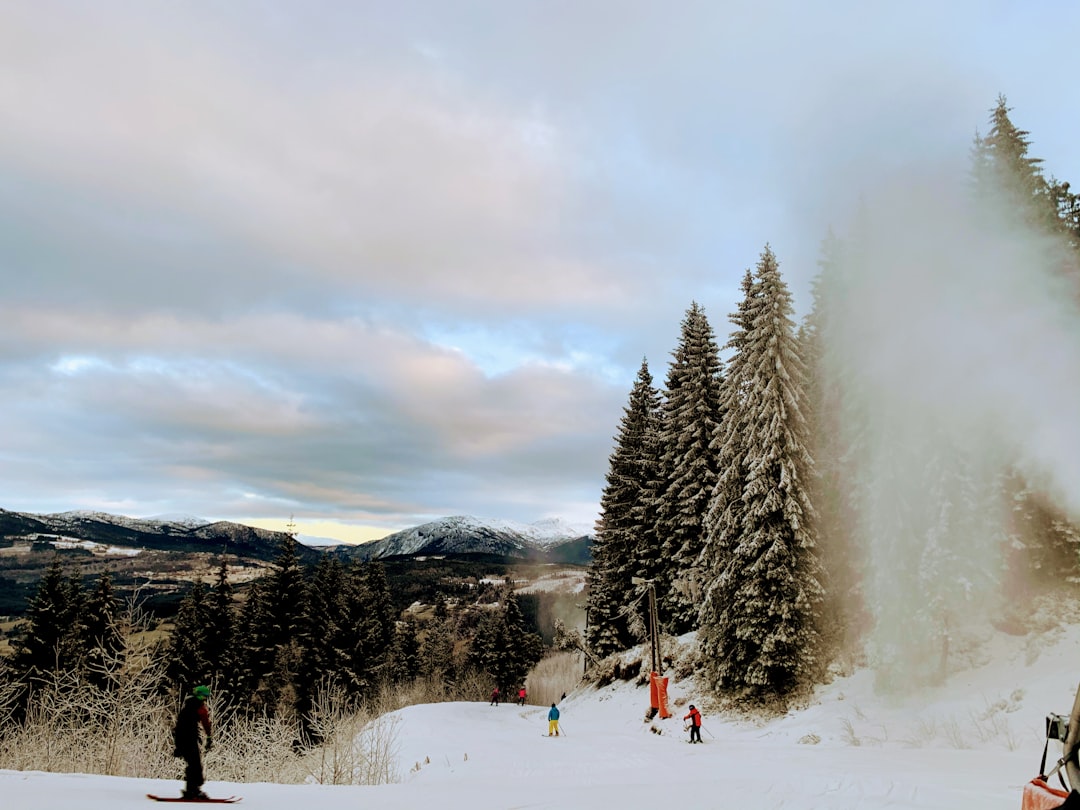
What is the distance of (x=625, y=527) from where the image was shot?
41719mm

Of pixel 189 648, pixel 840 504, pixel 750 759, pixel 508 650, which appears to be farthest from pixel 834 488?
pixel 508 650

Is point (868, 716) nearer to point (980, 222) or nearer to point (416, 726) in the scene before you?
point (980, 222)

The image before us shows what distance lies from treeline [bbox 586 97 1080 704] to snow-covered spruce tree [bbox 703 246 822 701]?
0.25 ft

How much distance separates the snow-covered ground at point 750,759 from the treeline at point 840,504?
184cm

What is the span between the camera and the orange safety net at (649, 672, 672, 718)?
2838cm

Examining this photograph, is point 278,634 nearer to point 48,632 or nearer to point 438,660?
point 48,632

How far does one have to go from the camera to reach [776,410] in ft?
86.2

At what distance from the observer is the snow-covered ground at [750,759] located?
9453 millimetres

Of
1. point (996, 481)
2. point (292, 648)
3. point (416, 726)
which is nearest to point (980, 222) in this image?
point (996, 481)

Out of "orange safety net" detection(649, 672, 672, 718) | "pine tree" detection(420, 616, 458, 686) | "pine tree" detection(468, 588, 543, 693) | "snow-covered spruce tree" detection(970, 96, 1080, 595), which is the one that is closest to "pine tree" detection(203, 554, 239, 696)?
"orange safety net" detection(649, 672, 672, 718)

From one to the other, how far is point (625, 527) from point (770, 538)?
56.3 ft

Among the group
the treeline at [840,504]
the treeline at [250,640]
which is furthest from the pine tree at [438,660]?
the treeline at [840,504]

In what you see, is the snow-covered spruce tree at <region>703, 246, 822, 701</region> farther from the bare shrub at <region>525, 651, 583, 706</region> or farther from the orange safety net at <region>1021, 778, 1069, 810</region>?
the bare shrub at <region>525, 651, 583, 706</region>

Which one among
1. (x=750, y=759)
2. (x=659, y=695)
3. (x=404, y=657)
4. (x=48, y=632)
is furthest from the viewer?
(x=404, y=657)
